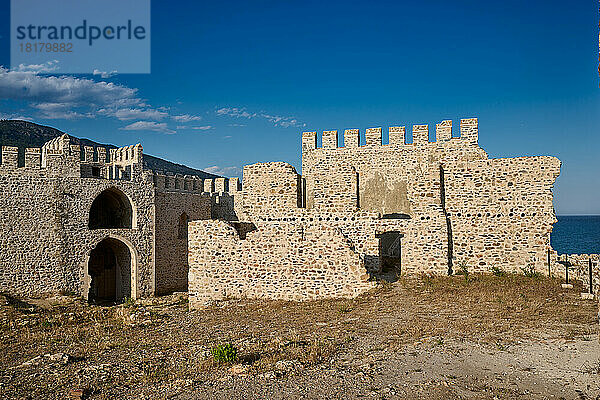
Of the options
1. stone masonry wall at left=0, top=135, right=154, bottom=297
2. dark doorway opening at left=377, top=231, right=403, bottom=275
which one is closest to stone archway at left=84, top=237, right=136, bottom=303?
stone masonry wall at left=0, top=135, right=154, bottom=297

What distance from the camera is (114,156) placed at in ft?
79.2

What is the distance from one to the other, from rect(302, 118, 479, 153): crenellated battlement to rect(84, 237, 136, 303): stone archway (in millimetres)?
10775

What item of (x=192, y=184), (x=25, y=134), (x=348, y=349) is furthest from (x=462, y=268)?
(x=25, y=134)

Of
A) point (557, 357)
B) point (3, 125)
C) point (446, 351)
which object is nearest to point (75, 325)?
point (446, 351)

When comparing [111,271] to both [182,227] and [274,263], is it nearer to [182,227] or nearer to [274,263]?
[182,227]

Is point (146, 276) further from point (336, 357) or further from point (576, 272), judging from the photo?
point (576, 272)

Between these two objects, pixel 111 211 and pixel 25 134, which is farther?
pixel 25 134

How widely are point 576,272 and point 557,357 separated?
7.96 metres

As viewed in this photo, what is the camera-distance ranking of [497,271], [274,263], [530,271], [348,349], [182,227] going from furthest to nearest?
[182,227] → [497,271] → [530,271] → [274,263] → [348,349]

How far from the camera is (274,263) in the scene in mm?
13773

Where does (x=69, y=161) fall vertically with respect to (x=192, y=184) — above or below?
above

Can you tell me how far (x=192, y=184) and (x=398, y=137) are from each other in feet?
42.9

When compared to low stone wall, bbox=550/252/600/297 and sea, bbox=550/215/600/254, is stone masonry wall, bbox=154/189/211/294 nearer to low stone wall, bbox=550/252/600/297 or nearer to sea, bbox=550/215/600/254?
low stone wall, bbox=550/252/600/297

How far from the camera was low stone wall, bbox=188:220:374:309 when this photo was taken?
515 inches
